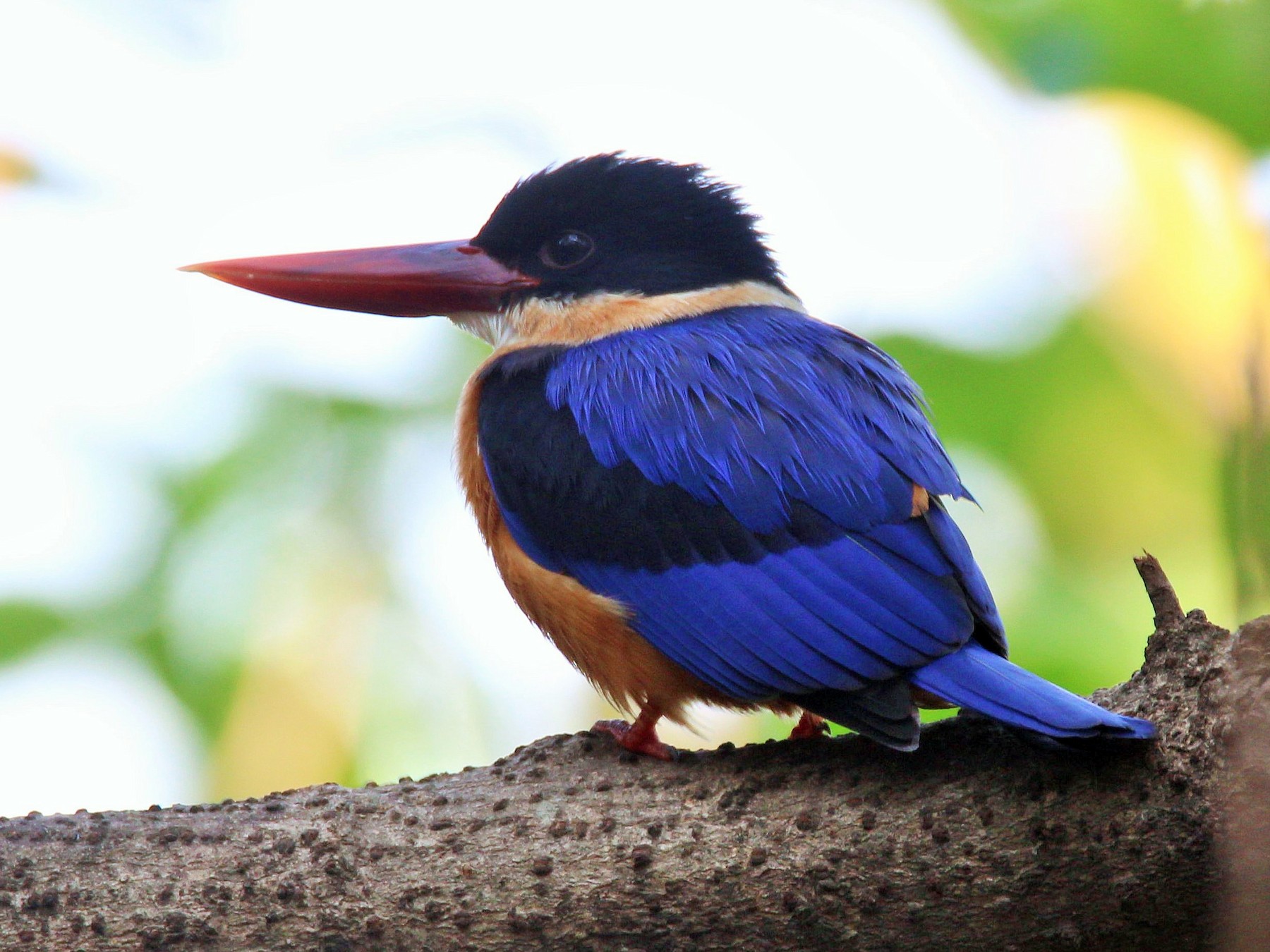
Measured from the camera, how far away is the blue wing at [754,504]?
8.45 ft

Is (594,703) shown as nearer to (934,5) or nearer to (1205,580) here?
(1205,580)

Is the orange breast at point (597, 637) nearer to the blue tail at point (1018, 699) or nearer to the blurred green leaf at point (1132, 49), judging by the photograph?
the blue tail at point (1018, 699)

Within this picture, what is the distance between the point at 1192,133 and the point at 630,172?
5.00 feet

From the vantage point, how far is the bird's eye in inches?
146

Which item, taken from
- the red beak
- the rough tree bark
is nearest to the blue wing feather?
the rough tree bark

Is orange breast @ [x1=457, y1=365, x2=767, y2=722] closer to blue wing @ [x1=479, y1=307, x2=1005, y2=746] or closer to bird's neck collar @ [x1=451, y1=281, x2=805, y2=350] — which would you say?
blue wing @ [x1=479, y1=307, x2=1005, y2=746]

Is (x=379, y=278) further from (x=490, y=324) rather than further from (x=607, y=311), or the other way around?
(x=607, y=311)

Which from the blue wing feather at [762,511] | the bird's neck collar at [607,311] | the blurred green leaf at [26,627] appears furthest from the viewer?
the blurred green leaf at [26,627]

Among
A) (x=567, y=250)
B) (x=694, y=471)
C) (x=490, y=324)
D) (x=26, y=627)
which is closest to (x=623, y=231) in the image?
(x=567, y=250)

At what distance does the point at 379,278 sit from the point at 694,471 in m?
1.36

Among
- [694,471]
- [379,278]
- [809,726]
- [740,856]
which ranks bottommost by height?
[740,856]

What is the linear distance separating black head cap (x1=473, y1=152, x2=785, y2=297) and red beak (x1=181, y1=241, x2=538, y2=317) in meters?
0.12

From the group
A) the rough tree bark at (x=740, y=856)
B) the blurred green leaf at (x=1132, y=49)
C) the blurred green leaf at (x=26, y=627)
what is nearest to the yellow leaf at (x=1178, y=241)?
the blurred green leaf at (x=1132, y=49)

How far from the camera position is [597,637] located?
116 inches
